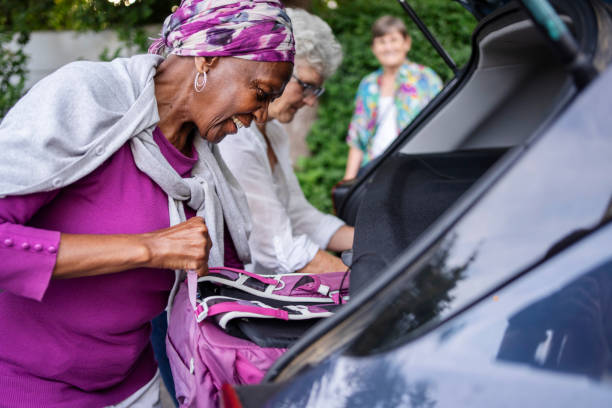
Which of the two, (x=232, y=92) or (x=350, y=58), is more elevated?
(x=232, y=92)

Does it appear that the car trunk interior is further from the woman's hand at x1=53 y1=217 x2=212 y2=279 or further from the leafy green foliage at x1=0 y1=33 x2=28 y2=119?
the leafy green foliage at x1=0 y1=33 x2=28 y2=119

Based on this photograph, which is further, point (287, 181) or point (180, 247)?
point (287, 181)

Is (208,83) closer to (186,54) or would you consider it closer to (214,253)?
(186,54)

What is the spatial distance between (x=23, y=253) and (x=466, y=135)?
6.74ft

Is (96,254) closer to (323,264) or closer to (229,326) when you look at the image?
(229,326)

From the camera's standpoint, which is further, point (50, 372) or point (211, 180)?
point (211, 180)

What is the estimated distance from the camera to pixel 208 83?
1732 millimetres

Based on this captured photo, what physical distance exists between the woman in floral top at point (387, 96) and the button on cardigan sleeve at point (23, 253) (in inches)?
141

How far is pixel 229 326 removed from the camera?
1465mm

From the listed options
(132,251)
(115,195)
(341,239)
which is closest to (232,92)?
(115,195)

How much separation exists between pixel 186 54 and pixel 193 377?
0.89 meters

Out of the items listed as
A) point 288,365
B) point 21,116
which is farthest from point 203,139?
point 288,365

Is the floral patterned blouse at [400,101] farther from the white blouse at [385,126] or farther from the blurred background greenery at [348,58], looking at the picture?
the blurred background greenery at [348,58]

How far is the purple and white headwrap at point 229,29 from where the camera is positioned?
1.63 meters
